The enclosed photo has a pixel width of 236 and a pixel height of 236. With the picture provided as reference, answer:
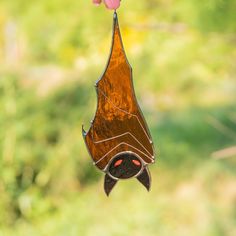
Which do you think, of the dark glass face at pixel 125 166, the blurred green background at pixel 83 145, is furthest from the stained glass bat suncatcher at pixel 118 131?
the blurred green background at pixel 83 145

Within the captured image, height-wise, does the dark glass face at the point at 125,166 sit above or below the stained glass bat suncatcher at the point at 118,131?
below

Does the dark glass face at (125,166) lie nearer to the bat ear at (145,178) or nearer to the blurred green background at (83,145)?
the bat ear at (145,178)

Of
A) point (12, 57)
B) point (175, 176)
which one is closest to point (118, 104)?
point (175, 176)

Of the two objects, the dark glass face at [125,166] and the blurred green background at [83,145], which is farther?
the blurred green background at [83,145]

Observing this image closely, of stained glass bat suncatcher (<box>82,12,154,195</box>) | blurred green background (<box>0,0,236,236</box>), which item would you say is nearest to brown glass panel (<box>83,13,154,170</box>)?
stained glass bat suncatcher (<box>82,12,154,195</box>)

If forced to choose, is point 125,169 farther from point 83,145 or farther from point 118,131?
point 83,145

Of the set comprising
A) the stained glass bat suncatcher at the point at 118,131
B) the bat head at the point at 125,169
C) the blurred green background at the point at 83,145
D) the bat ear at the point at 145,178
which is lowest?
the blurred green background at the point at 83,145

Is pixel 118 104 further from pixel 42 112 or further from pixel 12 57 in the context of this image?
pixel 12 57

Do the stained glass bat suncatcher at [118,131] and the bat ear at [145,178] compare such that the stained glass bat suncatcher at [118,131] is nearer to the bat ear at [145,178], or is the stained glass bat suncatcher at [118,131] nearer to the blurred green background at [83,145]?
the bat ear at [145,178]

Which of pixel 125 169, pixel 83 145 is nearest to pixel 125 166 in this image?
pixel 125 169

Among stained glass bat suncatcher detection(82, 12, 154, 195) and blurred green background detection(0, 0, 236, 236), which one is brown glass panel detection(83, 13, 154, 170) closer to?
stained glass bat suncatcher detection(82, 12, 154, 195)
